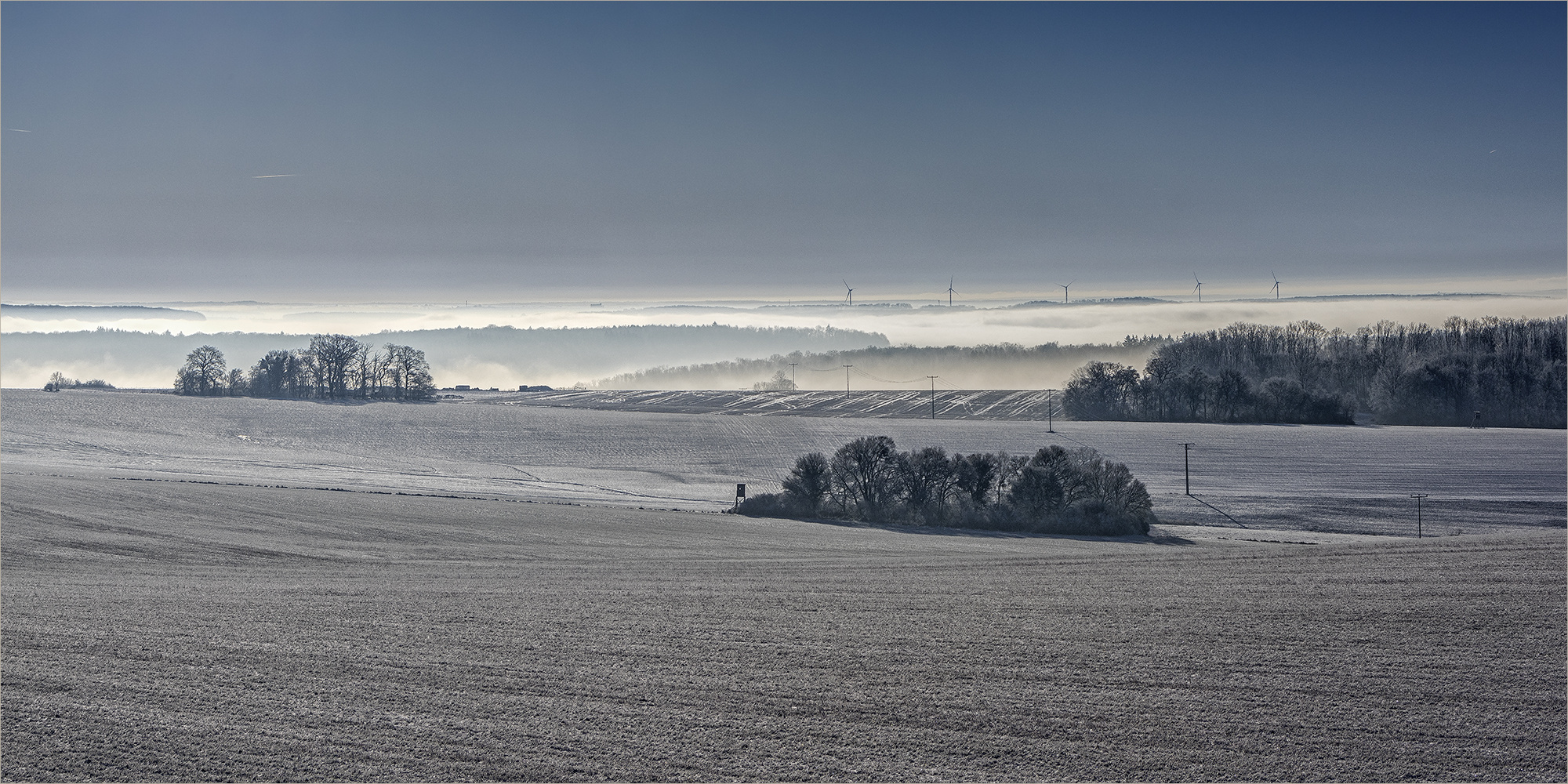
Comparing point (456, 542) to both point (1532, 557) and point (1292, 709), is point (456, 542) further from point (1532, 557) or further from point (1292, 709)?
point (1532, 557)

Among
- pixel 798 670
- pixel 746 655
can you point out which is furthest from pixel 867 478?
pixel 798 670

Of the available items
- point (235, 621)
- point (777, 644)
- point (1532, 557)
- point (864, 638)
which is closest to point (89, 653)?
point (235, 621)

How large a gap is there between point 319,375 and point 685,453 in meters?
49.1

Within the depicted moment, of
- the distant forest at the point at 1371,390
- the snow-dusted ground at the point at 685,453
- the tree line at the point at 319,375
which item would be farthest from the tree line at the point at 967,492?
the tree line at the point at 319,375

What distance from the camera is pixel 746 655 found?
A: 42.9 ft

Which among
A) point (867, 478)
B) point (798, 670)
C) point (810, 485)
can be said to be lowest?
point (798, 670)

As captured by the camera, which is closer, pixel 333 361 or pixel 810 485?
pixel 810 485

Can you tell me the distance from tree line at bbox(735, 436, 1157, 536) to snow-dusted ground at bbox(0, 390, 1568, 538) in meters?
4.40

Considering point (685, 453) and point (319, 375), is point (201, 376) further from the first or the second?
point (685, 453)

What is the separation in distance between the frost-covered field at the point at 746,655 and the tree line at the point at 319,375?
60.9 metres

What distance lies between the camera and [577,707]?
10.9m

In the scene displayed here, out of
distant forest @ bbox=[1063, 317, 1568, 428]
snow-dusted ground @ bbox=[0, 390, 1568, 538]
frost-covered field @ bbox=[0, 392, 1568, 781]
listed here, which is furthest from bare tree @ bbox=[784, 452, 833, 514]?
distant forest @ bbox=[1063, 317, 1568, 428]

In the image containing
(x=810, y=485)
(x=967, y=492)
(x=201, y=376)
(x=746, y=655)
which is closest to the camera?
(x=746, y=655)

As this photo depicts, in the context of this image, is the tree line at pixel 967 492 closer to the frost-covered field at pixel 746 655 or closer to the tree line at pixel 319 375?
the frost-covered field at pixel 746 655
